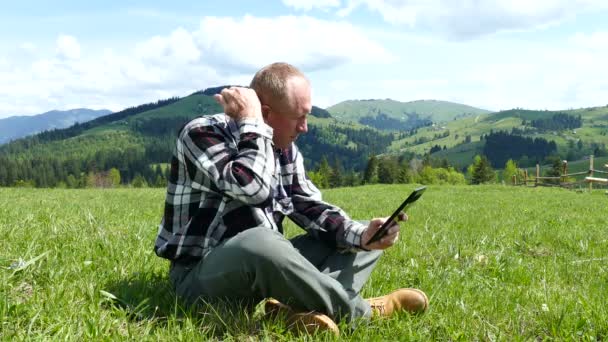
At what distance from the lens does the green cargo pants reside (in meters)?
3.78

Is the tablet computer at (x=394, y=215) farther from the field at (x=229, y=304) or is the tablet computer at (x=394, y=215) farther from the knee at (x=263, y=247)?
the knee at (x=263, y=247)

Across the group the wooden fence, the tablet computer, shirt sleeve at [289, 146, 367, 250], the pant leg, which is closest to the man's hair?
shirt sleeve at [289, 146, 367, 250]

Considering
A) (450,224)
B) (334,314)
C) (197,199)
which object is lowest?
(450,224)

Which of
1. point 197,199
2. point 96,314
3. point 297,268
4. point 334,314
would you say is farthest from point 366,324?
point 96,314

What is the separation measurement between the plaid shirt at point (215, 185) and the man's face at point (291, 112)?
0.84ft

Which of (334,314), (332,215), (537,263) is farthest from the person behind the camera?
(537,263)

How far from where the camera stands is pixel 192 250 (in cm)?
433

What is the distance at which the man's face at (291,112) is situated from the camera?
4.40 m

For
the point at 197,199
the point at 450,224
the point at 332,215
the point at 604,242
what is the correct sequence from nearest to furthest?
the point at 197,199 → the point at 332,215 → the point at 604,242 → the point at 450,224

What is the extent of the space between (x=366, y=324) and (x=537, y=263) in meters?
4.02

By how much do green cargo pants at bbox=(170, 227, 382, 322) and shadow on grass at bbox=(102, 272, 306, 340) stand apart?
0.36ft

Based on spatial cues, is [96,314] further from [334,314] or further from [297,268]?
[334,314]

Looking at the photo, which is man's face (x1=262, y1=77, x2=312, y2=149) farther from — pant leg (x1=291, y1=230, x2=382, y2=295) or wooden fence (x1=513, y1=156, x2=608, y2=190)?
wooden fence (x1=513, y1=156, x2=608, y2=190)

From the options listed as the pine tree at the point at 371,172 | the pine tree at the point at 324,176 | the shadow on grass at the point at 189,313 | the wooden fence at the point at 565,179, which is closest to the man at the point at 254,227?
the shadow on grass at the point at 189,313
